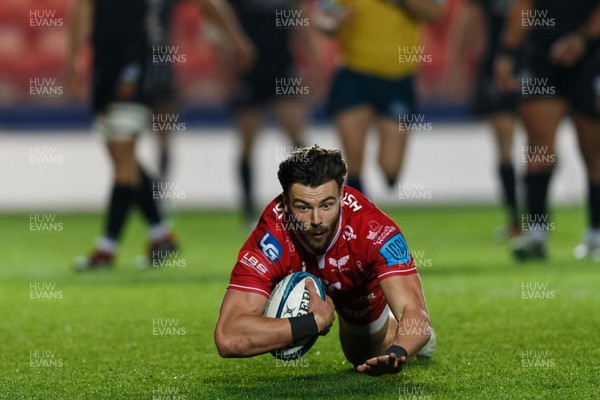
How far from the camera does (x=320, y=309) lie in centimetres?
464

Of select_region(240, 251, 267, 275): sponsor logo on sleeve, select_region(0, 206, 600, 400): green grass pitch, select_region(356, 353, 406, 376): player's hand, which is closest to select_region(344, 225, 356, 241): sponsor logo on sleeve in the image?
select_region(240, 251, 267, 275): sponsor logo on sleeve

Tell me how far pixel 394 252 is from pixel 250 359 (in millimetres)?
1094

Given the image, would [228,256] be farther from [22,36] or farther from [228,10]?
[22,36]

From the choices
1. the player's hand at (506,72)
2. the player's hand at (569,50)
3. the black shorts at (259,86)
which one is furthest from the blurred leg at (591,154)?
the black shorts at (259,86)

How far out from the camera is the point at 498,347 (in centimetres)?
557

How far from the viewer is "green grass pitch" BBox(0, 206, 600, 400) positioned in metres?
4.77

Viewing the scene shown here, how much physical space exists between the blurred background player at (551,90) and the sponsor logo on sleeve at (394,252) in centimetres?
369

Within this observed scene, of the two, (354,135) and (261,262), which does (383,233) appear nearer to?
(261,262)

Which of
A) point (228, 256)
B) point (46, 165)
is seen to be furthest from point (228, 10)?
point (46, 165)

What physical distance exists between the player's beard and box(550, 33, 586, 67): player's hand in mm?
3879

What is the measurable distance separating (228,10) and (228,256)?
9.66 feet

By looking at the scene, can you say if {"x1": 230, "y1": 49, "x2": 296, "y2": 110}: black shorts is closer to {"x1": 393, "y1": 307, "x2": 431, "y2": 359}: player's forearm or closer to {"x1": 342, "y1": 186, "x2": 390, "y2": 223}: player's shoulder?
{"x1": 342, "y1": 186, "x2": 390, "y2": 223}: player's shoulder

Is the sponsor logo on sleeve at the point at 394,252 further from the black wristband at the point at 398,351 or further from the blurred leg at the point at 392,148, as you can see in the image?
the blurred leg at the point at 392,148

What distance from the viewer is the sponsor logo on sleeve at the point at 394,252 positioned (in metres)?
4.70
